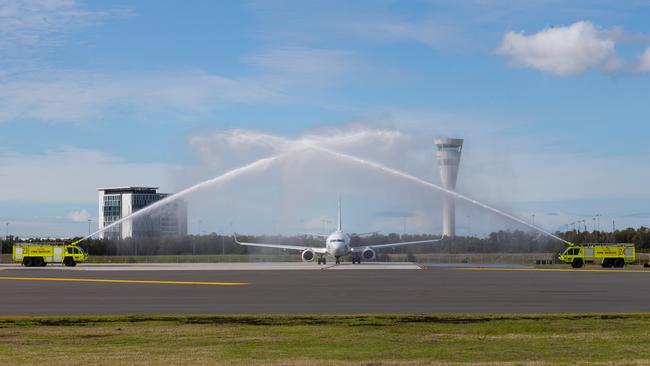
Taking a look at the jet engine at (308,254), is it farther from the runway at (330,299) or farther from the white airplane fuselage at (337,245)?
the runway at (330,299)

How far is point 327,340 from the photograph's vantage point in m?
21.6

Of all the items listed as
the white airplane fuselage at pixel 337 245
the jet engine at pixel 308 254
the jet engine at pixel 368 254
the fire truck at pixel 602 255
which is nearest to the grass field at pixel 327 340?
the fire truck at pixel 602 255

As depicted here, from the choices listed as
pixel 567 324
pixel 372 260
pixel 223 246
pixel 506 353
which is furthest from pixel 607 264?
pixel 223 246

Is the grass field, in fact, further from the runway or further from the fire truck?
the fire truck

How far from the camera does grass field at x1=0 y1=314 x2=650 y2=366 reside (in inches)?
718

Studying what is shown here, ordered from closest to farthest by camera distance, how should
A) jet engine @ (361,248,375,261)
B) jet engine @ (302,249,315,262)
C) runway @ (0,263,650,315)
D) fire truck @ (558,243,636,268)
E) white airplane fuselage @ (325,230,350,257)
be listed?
runway @ (0,263,650,315) → fire truck @ (558,243,636,268) → white airplane fuselage @ (325,230,350,257) → jet engine @ (361,248,375,261) → jet engine @ (302,249,315,262)

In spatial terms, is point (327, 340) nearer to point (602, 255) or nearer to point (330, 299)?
point (330, 299)

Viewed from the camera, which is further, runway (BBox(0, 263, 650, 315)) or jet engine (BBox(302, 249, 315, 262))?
jet engine (BBox(302, 249, 315, 262))

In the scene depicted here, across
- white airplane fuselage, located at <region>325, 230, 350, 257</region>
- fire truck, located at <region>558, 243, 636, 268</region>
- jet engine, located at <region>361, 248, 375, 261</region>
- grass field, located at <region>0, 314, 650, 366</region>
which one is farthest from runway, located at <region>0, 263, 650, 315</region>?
jet engine, located at <region>361, 248, 375, 261</region>

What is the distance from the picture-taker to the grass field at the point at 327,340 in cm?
1823

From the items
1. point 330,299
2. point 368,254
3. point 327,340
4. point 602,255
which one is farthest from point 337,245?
point 327,340

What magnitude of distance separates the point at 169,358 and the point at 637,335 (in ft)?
43.6

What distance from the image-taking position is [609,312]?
29.8 metres

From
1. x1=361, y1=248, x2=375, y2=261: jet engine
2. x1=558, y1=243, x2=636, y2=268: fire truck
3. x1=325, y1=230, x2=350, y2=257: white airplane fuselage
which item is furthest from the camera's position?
x1=361, y1=248, x2=375, y2=261: jet engine
